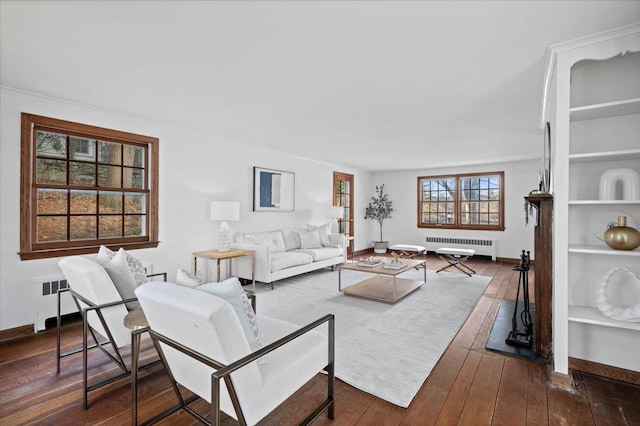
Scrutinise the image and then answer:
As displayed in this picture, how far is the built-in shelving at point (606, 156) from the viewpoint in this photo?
2098 mm

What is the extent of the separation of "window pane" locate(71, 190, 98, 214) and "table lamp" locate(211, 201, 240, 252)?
1.41 metres

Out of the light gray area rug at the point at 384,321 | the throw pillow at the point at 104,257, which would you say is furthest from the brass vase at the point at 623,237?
the throw pillow at the point at 104,257

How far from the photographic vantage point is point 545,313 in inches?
99.0

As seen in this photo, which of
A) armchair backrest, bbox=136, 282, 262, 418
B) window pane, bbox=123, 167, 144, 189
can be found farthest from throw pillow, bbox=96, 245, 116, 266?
window pane, bbox=123, 167, 144, 189

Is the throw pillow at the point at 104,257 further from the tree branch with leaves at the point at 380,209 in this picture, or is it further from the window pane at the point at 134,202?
the tree branch with leaves at the point at 380,209

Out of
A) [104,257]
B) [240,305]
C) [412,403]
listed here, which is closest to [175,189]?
[104,257]

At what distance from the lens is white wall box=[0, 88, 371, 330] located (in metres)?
3.11

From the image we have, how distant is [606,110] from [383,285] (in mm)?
3354

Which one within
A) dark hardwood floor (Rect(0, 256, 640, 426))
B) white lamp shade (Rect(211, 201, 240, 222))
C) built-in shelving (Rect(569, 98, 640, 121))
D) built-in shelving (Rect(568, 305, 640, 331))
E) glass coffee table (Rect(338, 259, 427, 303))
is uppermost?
built-in shelving (Rect(569, 98, 640, 121))

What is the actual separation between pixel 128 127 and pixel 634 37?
4.88m

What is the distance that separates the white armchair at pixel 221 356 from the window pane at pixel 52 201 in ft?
9.22

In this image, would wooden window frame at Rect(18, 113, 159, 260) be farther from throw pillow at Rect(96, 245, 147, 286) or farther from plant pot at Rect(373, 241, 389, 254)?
plant pot at Rect(373, 241, 389, 254)

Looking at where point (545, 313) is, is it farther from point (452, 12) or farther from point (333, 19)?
point (333, 19)

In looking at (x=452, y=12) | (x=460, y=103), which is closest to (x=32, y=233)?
(x=452, y=12)
